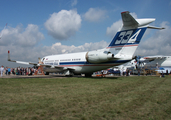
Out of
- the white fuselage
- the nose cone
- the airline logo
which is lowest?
the white fuselage

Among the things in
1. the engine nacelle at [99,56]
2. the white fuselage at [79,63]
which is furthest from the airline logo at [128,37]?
the white fuselage at [79,63]

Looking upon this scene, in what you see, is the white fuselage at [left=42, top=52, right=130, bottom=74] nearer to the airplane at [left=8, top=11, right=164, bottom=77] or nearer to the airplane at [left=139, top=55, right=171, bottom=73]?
the airplane at [left=8, top=11, right=164, bottom=77]

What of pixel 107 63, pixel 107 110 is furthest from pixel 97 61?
pixel 107 110

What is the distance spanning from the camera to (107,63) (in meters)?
17.8

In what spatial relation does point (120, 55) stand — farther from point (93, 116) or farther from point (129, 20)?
point (93, 116)

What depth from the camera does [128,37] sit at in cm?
1631

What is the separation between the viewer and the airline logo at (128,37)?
15.7m

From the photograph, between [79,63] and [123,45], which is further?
[79,63]

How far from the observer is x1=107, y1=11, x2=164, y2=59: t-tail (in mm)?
15359

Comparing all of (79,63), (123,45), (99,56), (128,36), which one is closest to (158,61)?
(123,45)

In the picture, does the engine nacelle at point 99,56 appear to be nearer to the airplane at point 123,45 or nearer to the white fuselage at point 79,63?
the airplane at point 123,45

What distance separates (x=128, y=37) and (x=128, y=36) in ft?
0.40

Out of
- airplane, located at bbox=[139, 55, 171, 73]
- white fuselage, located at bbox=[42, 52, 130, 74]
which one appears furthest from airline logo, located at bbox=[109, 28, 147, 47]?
airplane, located at bbox=[139, 55, 171, 73]

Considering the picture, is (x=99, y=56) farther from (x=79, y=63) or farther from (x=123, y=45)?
(x=79, y=63)
